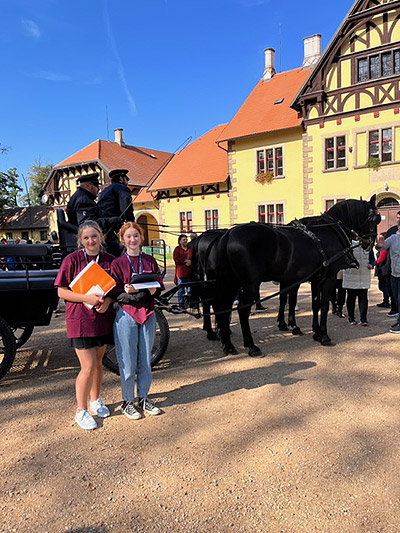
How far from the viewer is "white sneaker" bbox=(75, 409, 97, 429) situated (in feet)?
10.3

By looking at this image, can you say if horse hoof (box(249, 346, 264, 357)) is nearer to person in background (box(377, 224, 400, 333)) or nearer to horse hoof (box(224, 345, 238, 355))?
horse hoof (box(224, 345, 238, 355))

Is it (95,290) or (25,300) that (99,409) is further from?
(25,300)

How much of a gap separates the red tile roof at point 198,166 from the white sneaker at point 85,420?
804 inches

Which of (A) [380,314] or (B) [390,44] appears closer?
(A) [380,314]

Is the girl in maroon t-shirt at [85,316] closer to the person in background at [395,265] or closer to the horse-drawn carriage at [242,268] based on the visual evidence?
the horse-drawn carriage at [242,268]

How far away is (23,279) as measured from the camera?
400cm

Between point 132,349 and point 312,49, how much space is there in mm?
24302

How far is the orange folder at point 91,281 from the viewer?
2.99 m

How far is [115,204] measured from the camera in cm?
466

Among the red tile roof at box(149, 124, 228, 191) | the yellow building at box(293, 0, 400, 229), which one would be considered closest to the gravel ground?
the yellow building at box(293, 0, 400, 229)

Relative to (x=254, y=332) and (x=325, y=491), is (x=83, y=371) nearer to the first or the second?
(x=325, y=491)

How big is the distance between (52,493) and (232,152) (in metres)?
21.1

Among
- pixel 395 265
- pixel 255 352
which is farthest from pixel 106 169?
pixel 255 352

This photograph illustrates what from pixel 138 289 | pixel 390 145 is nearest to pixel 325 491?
pixel 138 289
